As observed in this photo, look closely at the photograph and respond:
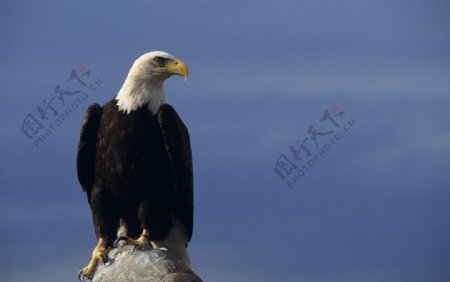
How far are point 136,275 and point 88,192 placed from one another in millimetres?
2024

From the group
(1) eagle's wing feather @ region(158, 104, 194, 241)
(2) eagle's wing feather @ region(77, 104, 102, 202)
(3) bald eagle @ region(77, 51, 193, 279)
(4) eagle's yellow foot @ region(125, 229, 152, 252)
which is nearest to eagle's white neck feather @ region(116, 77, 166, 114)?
(3) bald eagle @ region(77, 51, 193, 279)

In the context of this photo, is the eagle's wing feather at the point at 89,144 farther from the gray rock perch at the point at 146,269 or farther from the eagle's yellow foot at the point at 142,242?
the gray rock perch at the point at 146,269

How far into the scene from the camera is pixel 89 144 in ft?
43.2

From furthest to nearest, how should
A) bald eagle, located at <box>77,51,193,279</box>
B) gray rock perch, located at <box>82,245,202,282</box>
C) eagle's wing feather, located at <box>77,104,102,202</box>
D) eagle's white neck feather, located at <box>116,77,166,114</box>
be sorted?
eagle's wing feather, located at <box>77,104,102,202</box> → eagle's white neck feather, located at <box>116,77,166,114</box> → bald eagle, located at <box>77,51,193,279</box> → gray rock perch, located at <box>82,245,202,282</box>

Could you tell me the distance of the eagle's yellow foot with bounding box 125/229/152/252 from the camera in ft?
40.7

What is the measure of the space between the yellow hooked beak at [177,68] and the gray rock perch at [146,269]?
96.5 inches

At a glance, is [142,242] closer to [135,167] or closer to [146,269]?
[146,269]

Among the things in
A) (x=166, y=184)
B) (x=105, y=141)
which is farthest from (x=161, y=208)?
(x=105, y=141)

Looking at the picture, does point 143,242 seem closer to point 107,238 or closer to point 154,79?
point 107,238

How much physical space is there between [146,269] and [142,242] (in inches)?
28.8

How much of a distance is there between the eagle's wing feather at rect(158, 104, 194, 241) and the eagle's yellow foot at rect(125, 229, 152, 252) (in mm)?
768

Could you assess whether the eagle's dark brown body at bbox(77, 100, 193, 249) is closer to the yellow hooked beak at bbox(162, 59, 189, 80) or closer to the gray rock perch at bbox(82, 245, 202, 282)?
the yellow hooked beak at bbox(162, 59, 189, 80)

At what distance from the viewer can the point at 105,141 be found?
12.8 m

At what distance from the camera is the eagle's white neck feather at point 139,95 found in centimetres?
1284
